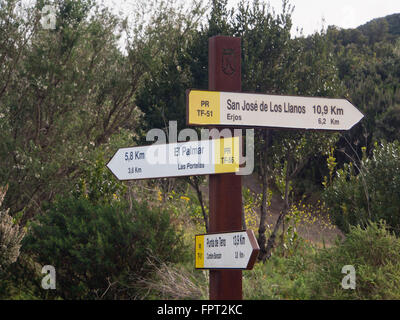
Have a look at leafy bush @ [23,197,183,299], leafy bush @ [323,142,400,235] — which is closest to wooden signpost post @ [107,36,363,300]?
leafy bush @ [23,197,183,299]

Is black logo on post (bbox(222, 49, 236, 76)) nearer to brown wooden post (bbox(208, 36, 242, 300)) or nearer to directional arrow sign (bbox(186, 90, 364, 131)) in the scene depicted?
brown wooden post (bbox(208, 36, 242, 300))

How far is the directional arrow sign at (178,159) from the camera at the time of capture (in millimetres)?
5457

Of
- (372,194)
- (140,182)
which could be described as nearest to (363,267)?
(372,194)

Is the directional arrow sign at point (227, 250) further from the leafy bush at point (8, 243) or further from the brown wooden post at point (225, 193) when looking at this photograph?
the leafy bush at point (8, 243)


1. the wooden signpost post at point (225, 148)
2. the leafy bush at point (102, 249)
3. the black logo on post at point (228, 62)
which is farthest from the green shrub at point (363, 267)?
the black logo on post at point (228, 62)

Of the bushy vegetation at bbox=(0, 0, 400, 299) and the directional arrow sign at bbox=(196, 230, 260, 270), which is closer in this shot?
the directional arrow sign at bbox=(196, 230, 260, 270)

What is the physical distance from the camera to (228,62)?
5883mm

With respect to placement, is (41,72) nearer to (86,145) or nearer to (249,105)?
(86,145)

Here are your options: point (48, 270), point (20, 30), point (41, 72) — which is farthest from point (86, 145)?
point (48, 270)

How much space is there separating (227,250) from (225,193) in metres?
0.56

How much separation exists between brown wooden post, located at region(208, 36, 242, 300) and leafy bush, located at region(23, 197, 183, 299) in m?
2.70

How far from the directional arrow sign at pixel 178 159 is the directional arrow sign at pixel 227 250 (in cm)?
58

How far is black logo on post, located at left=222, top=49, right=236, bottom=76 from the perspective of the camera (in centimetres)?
585

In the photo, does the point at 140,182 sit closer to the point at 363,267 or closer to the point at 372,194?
the point at 372,194
